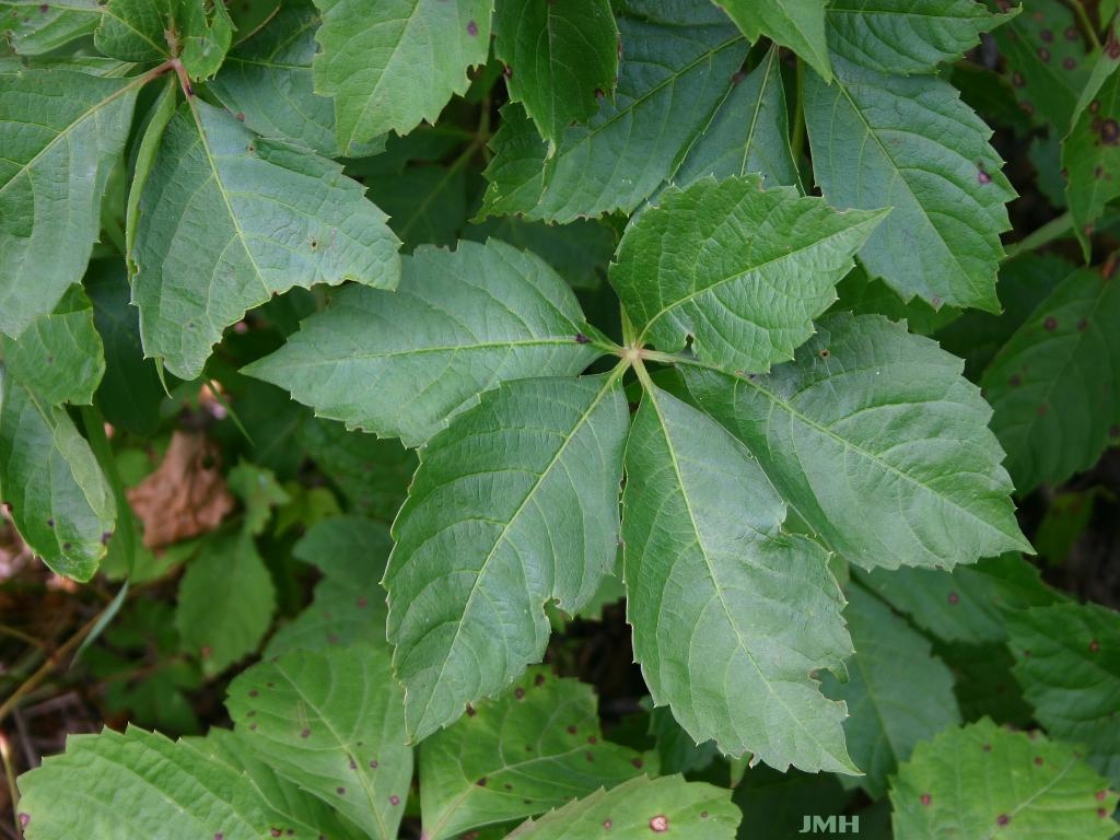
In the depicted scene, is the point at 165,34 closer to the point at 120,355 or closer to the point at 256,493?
the point at 120,355

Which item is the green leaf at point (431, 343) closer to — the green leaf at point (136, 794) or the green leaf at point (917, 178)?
the green leaf at point (917, 178)

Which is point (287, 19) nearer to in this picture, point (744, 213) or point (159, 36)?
point (159, 36)

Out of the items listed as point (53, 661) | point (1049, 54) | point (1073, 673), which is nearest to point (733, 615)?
point (1073, 673)

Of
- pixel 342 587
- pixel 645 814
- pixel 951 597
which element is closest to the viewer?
pixel 645 814

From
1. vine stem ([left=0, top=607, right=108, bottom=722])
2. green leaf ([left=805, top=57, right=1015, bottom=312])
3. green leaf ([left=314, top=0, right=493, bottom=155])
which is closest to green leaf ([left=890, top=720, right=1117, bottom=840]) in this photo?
green leaf ([left=805, top=57, right=1015, bottom=312])

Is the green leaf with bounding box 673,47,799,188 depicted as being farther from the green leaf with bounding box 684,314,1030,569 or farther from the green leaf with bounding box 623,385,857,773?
the green leaf with bounding box 623,385,857,773

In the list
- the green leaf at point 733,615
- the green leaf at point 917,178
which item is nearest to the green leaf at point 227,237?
the green leaf at point 733,615

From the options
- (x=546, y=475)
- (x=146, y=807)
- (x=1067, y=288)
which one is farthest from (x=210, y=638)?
(x=1067, y=288)
